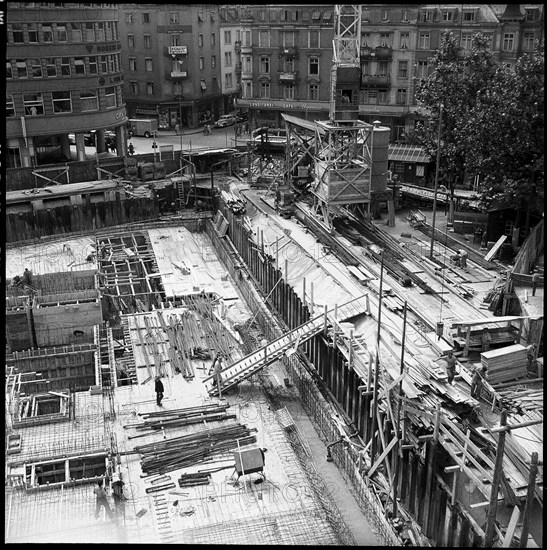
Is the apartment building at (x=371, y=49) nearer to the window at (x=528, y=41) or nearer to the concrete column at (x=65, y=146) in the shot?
the window at (x=528, y=41)

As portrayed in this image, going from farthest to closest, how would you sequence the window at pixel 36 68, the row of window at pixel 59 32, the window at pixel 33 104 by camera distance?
the window at pixel 33 104 → the window at pixel 36 68 → the row of window at pixel 59 32

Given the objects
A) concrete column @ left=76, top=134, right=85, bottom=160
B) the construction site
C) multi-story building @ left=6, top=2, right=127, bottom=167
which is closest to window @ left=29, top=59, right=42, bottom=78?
multi-story building @ left=6, top=2, right=127, bottom=167

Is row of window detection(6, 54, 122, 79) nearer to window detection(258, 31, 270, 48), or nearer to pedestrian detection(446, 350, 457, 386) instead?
window detection(258, 31, 270, 48)

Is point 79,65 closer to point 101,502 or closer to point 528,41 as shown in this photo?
point 528,41

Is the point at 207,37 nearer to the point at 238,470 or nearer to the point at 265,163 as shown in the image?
the point at 265,163

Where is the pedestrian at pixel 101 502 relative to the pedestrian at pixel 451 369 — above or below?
below

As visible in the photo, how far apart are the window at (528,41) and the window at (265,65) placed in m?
19.8

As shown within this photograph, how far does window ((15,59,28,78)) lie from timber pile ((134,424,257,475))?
31236mm

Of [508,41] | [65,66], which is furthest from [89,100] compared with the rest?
[508,41]

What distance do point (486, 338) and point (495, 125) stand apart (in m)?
10.3

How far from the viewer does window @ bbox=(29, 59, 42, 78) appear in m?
43.0

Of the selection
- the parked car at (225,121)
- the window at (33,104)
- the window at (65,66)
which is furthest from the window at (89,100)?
the parked car at (225,121)

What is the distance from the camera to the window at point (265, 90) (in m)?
55.2

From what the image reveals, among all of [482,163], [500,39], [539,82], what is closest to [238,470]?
[482,163]
